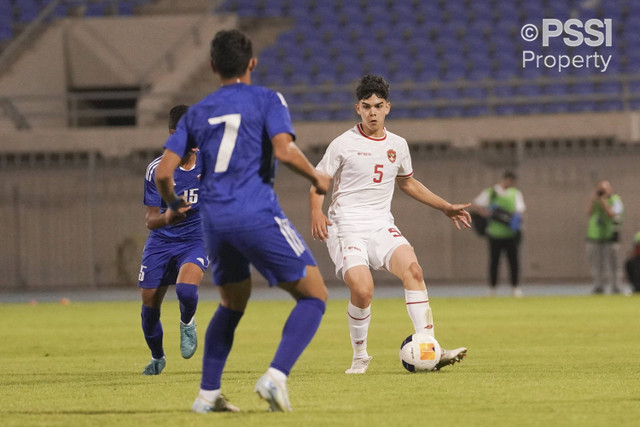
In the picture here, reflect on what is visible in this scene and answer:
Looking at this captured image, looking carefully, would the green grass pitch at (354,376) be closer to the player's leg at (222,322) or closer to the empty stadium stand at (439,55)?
the player's leg at (222,322)

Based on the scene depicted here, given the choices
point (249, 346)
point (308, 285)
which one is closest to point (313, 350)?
point (249, 346)

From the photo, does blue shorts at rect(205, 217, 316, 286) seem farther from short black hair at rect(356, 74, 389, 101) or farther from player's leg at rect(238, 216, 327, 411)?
short black hair at rect(356, 74, 389, 101)

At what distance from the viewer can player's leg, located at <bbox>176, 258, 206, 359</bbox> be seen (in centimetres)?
899

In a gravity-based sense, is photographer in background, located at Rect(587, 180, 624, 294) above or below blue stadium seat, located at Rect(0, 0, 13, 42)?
below

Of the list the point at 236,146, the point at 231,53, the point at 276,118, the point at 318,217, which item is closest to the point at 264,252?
the point at 236,146

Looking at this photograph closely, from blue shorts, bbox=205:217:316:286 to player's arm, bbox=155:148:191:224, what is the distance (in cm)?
24

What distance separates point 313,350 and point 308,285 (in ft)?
16.7

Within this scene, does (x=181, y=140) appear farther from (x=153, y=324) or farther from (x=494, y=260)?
(x=494, y=260)

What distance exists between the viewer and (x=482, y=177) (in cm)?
2305

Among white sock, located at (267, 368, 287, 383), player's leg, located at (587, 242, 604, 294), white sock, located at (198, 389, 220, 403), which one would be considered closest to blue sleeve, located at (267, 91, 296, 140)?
white sock, located at (267, 368, 287, 383)

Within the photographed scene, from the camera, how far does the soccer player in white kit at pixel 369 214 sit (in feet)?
27.9

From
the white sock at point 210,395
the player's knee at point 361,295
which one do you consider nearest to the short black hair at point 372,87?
the player's knee at point 361,295

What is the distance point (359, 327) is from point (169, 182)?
3.13m

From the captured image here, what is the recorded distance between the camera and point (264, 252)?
19.1ft
